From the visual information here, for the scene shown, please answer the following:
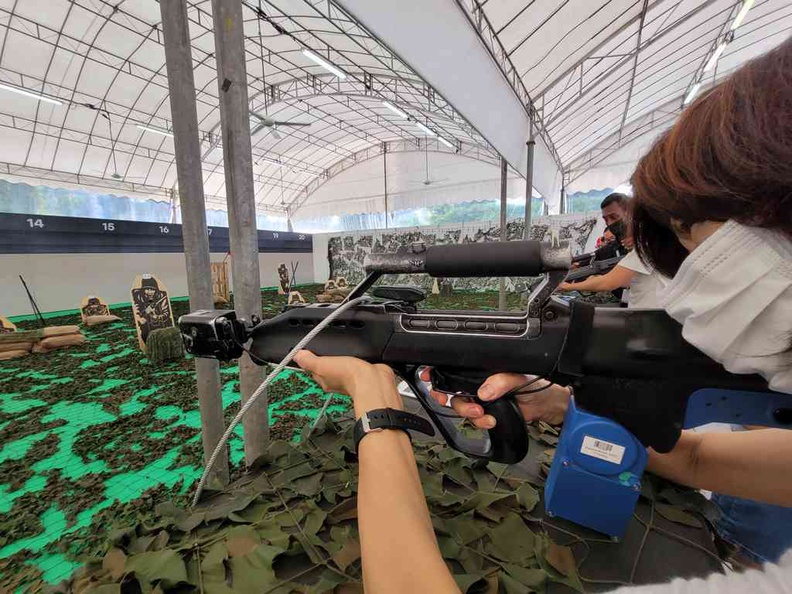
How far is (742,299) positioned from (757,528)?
699 millimetres

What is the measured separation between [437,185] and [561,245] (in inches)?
592

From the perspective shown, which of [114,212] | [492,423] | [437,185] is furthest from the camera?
[437,185]

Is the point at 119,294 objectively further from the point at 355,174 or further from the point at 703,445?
the point at 355,174

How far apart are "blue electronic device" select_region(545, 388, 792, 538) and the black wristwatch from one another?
12.4 inches

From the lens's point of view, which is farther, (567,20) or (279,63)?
(279,63)

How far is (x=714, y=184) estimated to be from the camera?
0.35 meters

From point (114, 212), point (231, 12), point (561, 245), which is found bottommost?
point (561, 245)

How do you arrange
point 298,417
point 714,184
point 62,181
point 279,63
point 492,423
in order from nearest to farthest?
1. point 714,184
2. point 492,423
3. point 298,417
4. point 279,63
5. point 62,181

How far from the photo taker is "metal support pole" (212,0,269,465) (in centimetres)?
100

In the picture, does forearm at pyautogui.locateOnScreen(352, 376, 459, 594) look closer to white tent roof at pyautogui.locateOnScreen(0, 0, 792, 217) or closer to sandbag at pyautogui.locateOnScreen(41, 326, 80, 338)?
white tent roof at pyautogui.locateOnScreen(0, 0, 792, 217)

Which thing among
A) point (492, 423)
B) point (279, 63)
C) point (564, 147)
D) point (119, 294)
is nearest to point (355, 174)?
point (279, 63)

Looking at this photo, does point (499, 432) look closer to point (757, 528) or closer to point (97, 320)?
point (757, 528)

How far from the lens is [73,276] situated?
656cm

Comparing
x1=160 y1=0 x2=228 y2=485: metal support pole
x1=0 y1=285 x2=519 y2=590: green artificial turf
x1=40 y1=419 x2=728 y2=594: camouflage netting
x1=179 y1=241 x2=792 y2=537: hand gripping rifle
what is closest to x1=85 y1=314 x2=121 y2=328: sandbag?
x1=0 y1=285 x2=519 y2=590: green artificial turf
